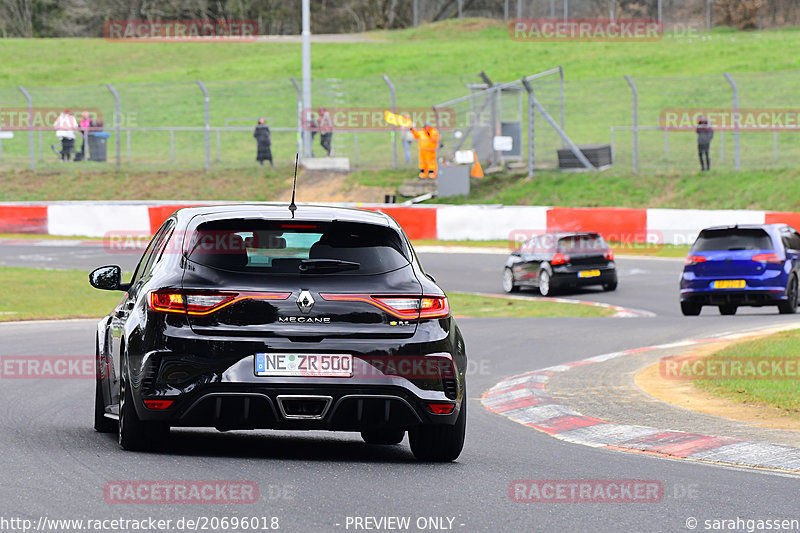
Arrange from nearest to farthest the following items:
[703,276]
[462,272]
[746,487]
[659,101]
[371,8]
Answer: [746,487] → [703,276] → [462,272] → [659,101] → [371,8]

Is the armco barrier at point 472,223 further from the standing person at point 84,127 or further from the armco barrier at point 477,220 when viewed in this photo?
the standing person at point 84,127

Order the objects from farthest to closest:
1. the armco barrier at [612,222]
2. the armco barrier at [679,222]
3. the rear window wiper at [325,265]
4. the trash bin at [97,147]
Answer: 1. the trash bin at [97,147]
2. the armco barrier at [612,222]
3. the armco barrier at [679,222]
4. the rear window wiper at [325,265]

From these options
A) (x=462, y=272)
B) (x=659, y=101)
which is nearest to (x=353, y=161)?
(x=659, y=101)

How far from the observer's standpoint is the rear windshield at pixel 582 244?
88.8 ft

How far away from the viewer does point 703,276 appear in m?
21.5

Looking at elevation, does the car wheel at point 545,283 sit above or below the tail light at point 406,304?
below

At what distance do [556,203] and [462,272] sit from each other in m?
10.1

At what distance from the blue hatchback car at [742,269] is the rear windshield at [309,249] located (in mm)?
13992

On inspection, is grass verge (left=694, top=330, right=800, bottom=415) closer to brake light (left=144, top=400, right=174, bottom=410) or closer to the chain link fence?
brake light (left=144, top=400, right=174, bottom=410)

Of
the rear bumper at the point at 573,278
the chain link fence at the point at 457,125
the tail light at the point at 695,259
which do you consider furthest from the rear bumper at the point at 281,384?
the chain link fence at the point at 457,125

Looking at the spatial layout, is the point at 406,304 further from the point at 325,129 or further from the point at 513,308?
the point at 325,129

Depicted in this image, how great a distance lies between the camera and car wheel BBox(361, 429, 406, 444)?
9242 mm

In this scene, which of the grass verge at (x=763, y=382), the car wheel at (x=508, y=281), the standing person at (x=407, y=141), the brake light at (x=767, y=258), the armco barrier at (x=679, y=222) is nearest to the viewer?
the grass verge at (x=763, y=382)

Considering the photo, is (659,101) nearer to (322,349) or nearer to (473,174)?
(473,174)
